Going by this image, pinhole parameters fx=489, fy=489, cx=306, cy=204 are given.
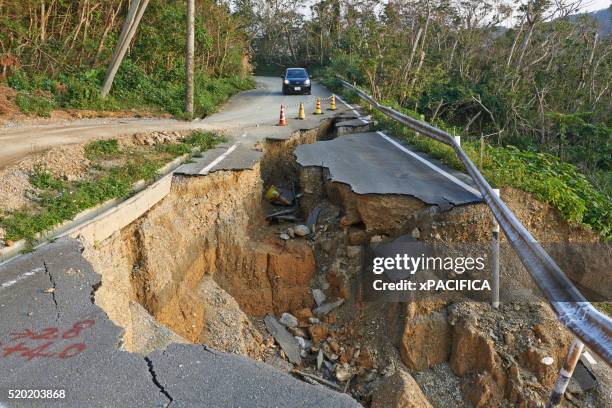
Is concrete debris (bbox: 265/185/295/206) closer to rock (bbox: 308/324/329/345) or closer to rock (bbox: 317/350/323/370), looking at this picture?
rock (bbox: 308/324/329/345)

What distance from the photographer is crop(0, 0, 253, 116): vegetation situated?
1514cm

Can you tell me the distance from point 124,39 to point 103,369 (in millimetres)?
14824

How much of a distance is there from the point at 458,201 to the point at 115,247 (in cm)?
496

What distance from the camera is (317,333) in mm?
8055

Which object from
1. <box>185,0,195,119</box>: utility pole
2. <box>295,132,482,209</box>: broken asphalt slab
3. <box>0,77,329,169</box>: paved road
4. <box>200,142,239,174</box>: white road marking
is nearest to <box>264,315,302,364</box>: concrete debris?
<box>295,132,482,209</box>: broken asphalt slab

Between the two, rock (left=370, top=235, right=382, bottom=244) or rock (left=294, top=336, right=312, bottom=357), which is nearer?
rock (left=294, top=336, right=312, bottom=357)

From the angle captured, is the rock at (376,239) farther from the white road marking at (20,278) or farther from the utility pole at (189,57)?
the utility pole at (189,57)

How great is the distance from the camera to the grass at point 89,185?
5.91m

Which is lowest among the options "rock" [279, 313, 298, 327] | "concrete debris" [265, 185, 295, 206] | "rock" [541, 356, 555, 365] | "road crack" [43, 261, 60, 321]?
"rock" [279, 313, 298, 327]

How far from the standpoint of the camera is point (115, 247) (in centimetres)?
644

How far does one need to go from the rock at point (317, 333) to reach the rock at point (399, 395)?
2160 millimetres

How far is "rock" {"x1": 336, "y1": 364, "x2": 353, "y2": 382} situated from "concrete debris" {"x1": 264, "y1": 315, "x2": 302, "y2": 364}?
72cm

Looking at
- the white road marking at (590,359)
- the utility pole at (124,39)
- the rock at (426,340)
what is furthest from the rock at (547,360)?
the utility pole at (124,39)

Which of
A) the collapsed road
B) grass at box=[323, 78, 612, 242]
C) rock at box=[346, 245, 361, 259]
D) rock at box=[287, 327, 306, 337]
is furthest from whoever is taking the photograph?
rock at box=[346, 245, 361, 259]
